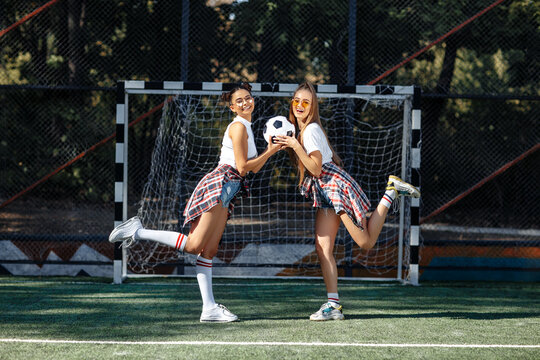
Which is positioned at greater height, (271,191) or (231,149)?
(231,149)

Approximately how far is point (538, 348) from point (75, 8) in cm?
577

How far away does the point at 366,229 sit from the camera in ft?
14.0

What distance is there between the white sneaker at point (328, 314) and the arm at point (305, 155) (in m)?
0.96

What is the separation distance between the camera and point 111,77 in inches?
267

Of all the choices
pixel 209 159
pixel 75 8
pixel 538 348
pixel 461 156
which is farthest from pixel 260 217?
pixel 538 348

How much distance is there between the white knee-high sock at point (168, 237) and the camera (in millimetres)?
4176

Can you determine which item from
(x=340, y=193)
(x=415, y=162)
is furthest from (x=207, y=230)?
(x=415, y=162)

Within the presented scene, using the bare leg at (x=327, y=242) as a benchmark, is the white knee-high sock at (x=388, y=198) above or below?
above

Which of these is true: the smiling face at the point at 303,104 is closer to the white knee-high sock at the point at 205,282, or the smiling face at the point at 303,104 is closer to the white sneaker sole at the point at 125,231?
the white knee-high sock at the point at 205,282

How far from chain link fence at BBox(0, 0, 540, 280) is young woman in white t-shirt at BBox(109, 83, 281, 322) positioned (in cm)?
233

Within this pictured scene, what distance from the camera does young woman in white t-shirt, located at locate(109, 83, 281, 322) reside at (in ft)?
13.3

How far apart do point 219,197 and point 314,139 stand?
2.56 ft

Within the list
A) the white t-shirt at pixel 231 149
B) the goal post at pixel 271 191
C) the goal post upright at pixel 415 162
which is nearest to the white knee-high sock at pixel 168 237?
the white t-shirt at pixel 231 149

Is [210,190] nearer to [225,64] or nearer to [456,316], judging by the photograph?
[456,316]
